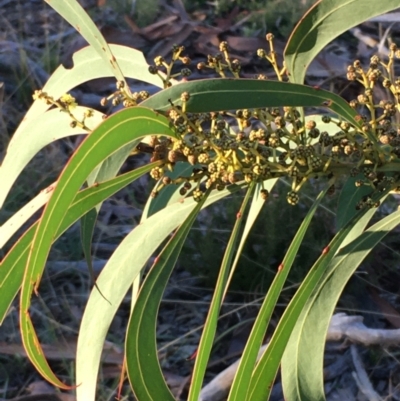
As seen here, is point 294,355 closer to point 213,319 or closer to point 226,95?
point 213,319

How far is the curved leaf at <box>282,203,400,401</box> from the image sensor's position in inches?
35.3

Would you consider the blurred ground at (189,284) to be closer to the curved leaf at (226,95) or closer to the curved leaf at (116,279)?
the curved leaf at (116,279)

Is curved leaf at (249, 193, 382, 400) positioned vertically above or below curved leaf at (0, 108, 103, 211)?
below

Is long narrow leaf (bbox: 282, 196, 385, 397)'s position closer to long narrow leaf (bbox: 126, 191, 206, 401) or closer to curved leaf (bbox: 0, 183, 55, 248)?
long narrow leaf (bbox: 126, 191, 206, 401)

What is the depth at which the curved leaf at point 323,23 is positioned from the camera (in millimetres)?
784

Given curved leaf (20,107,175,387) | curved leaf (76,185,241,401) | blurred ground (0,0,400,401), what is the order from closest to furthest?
1. curved leaf (20,107,175,387)
2. curved leaf (76,185,241,401)
3. blurred ground (0,0,400,401)

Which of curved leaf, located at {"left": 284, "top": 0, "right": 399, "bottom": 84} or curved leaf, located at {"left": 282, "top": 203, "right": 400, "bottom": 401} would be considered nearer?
curved leaf, located at {"left": 284, "top": 0, "right": 399, "bottom": 84}

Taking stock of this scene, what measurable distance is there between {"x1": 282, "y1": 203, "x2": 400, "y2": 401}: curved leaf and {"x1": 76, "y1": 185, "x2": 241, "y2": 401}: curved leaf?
0.18 meters

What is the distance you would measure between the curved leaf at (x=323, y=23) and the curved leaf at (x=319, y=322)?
0.76ft

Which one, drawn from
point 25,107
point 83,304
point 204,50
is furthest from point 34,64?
point 83,304

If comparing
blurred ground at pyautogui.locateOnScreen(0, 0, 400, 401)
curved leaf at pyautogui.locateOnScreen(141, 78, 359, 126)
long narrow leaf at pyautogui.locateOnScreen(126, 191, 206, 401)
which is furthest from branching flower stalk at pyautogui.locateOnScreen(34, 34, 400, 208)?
blurred ground at pyautogui.locateOnScreen(0, 0, 400, 401)

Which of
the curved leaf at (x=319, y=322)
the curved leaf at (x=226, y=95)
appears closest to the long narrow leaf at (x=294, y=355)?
the curved leaf at (x=319, y=322)

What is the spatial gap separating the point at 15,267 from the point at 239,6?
2.76 metres

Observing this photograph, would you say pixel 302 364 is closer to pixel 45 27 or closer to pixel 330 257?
pixel 330 257
